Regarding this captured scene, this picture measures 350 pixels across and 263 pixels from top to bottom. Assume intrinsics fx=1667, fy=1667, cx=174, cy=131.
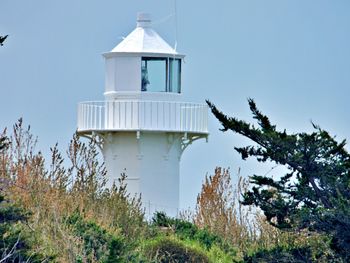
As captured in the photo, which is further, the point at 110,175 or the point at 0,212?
the point at 110,175

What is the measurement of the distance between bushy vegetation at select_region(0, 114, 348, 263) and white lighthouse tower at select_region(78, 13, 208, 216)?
647 centimetres

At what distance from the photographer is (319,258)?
66.1ft

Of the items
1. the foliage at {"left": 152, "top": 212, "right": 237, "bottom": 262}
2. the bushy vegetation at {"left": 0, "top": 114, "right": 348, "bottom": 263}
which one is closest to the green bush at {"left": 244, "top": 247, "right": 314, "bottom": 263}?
the bushy vegetation at {"left": 0, "top": 114, "right": 348, "bottom": 263}

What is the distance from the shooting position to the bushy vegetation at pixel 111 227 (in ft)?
66.4

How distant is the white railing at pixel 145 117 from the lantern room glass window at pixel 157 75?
0.36 meters

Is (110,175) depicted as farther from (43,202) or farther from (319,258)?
(319,258)

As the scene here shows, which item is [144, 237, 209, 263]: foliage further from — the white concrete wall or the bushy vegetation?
the white concrete wall

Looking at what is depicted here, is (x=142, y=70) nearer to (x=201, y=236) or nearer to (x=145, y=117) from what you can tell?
(x=145, y=117)

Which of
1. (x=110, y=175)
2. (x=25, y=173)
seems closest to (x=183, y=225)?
(x=25, y=173)

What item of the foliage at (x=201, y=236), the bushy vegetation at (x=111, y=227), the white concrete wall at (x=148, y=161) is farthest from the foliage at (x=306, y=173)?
the white concrete wall at (x=148, y=161)

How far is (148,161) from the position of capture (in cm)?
3875

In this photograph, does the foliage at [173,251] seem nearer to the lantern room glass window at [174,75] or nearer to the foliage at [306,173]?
the foliage at [306,173]

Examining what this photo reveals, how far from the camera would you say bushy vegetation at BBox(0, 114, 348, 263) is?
2025 centimetres

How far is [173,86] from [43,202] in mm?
15240
